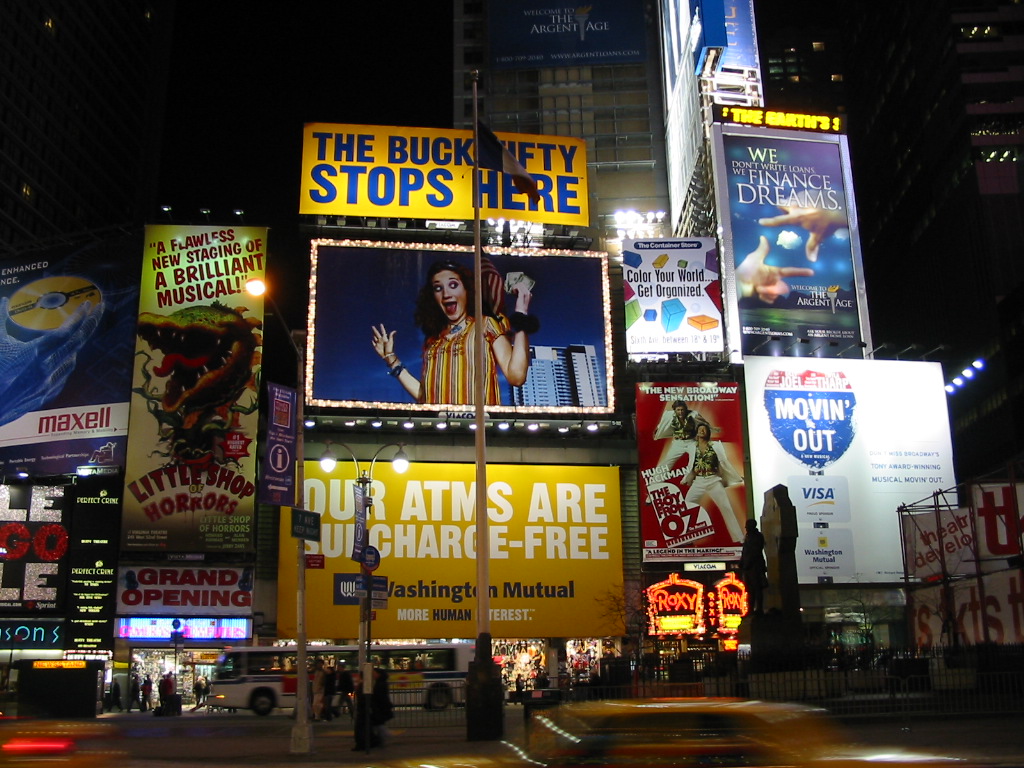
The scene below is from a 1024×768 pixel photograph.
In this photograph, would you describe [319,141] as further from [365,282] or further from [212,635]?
[212,635]

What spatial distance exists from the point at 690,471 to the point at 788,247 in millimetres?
13510

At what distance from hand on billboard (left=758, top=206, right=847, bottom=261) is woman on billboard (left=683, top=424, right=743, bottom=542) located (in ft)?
39.4

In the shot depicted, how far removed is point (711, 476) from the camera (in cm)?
4806

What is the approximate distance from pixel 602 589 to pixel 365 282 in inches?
710

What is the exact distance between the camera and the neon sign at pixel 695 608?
156 feet

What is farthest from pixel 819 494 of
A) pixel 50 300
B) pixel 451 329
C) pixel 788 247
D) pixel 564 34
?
pixel 564 34

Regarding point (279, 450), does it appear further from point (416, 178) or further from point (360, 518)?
point (416, 178)

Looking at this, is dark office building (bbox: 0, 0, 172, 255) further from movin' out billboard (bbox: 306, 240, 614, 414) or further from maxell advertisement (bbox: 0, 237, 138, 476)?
movin' out billboard (bbox: 306, 240, 614, 414)

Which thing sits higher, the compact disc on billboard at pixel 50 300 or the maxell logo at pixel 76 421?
the compact disc on billboard at pixel 50 300

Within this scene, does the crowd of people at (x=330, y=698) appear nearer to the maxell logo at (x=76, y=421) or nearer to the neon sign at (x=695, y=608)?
the maxell logo at (x=76, y=421)

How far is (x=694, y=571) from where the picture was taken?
49.1 metres

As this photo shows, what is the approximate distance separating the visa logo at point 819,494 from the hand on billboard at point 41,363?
111ft

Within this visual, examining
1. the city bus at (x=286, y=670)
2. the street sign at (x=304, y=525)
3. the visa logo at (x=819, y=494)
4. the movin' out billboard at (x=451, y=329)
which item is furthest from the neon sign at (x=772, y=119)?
the street sign at (x=304, y=525)

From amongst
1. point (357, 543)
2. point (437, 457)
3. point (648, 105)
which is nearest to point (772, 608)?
point (357, 543)
